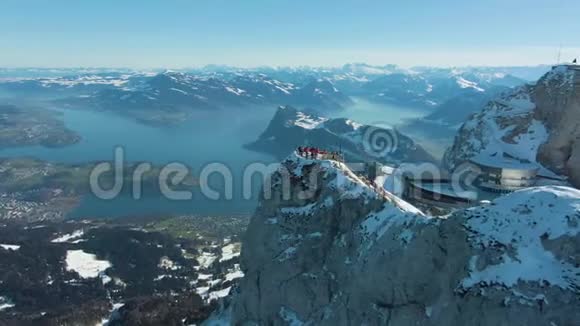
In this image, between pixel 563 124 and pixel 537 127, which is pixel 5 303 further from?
pixel 563 124

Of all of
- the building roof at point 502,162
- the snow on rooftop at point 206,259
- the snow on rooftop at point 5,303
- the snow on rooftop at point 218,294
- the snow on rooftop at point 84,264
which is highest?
the building roof at point 502,162

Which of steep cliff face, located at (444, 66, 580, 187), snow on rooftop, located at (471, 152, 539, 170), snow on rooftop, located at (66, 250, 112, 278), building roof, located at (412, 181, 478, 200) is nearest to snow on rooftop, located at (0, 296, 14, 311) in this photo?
snow on rooftop, located at (66, 250, 112, 278)

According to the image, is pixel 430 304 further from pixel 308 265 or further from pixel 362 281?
pixel 308 265

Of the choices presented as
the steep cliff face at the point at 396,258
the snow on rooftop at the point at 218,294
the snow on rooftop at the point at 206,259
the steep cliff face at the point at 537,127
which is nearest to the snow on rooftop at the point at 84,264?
the snow on rooftop at the point at 206,259

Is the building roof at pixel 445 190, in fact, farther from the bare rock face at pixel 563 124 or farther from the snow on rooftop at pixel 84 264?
the snow on rooftop at pixel 84 264

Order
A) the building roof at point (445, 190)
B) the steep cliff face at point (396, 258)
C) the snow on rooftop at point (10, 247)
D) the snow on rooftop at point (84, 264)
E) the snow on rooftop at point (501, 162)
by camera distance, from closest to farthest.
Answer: the steep cliff face at point (396, 258)
the building roof at point (445, 190)
the snow on rooftop at point (501, 162)
the snow on rooftop at point (84, 264)
the snow on rooftop at point (10, 247)

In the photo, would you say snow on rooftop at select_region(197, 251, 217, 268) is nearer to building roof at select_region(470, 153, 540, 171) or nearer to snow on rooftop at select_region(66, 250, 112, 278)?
snow on rooftop at select_region(66, 250, 112, 278)
